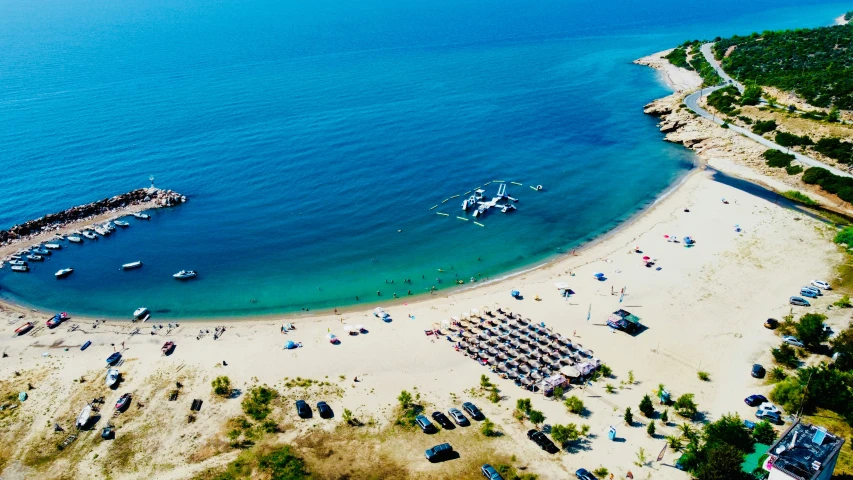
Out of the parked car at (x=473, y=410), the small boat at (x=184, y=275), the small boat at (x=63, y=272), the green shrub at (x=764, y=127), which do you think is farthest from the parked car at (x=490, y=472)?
the green shrub at (x=764, y=127)

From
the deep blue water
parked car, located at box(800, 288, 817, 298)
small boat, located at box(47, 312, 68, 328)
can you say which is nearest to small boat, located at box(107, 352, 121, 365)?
the deep blue water

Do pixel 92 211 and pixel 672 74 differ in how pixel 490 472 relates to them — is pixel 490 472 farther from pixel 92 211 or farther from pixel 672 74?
pixel 672 74

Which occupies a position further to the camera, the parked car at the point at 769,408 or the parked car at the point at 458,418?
the parked car at the point at 458,418

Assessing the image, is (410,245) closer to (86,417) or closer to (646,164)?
(86,417)

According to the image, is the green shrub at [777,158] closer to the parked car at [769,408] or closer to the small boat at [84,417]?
the parked car at [769,408]

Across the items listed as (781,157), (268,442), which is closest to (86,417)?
(268,442)

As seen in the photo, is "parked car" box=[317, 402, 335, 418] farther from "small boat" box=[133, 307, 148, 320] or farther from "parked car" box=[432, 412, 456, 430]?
"small boat" box=[133, 307, 148, 320]
